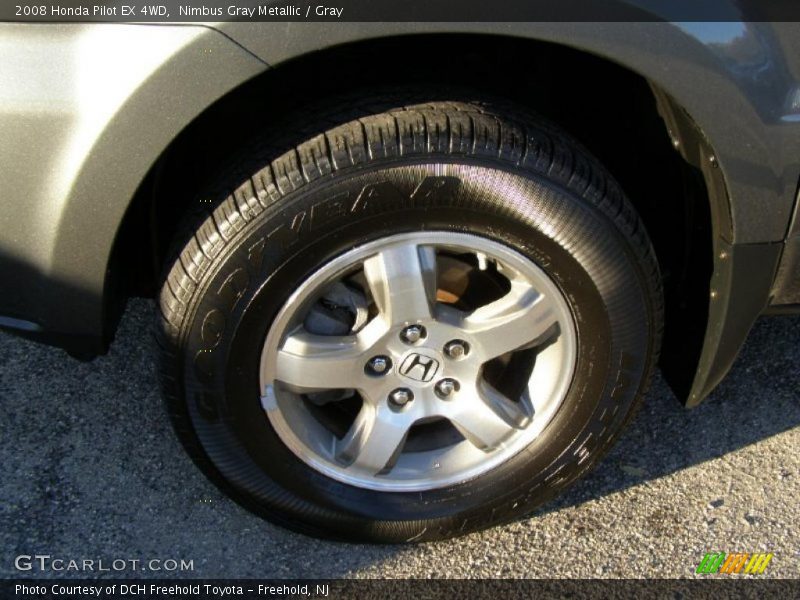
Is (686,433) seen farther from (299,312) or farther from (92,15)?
(92,15)

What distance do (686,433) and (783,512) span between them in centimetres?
31

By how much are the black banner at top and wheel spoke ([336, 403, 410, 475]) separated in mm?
877

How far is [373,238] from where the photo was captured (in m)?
1.84

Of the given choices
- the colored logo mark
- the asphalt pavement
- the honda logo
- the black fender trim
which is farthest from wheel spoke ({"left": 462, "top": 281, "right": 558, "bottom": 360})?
the colored logo mark

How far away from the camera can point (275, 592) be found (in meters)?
2.12

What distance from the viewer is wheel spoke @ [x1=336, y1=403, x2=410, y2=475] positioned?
2096 mm

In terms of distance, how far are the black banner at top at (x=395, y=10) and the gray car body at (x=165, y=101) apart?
0.02 meters

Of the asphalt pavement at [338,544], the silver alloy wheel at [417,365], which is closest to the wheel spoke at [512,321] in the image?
the silver alloy wheel at [417,365]

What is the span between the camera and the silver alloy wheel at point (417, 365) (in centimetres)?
190

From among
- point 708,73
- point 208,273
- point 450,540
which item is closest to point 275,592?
point 450,540

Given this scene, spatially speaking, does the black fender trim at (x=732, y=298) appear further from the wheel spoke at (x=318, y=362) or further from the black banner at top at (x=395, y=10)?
the wheel spoke at (x=318, y=362)

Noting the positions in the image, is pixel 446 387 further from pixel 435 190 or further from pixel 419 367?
pixel 435 190

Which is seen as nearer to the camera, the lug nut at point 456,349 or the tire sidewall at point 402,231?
the tire sidewall at point 402,231

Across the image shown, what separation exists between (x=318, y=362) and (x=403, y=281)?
0.26m
